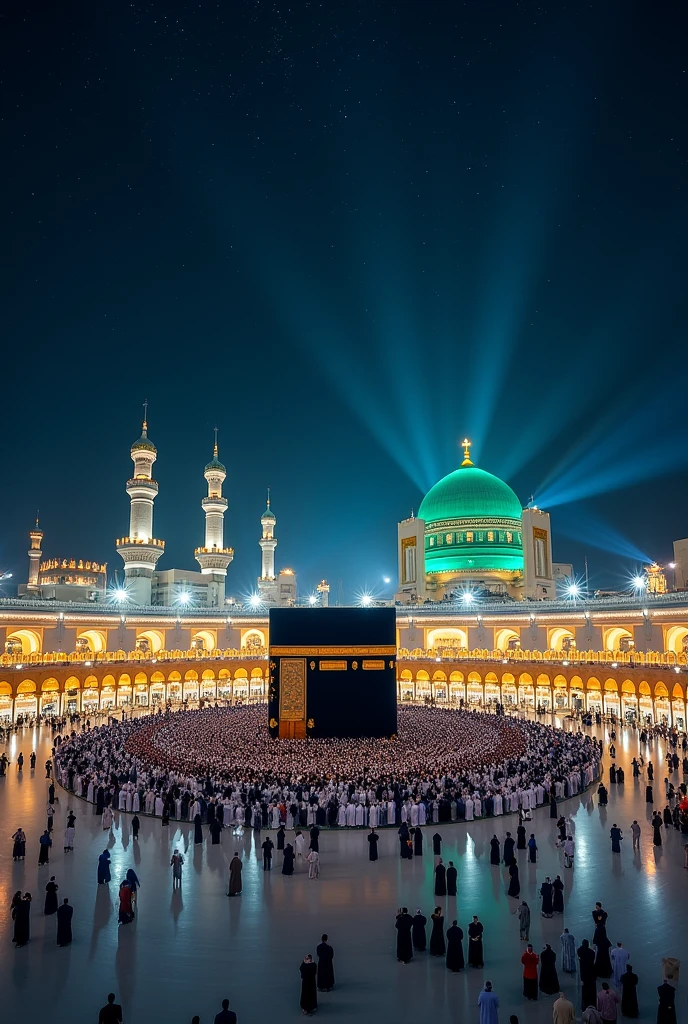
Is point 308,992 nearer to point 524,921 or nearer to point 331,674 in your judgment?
point 524,921

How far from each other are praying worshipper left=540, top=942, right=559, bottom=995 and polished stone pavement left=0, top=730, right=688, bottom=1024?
264 mm

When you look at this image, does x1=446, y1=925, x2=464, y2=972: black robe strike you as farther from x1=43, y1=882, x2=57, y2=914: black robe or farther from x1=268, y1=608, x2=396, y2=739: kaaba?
x1=268, y1=608, x2=396, y2=739: kaaba

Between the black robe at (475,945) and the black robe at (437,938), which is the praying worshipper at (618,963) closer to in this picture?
the black robe at (475,945)

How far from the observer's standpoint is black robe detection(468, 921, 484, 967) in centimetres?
988

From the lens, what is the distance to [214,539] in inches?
2574

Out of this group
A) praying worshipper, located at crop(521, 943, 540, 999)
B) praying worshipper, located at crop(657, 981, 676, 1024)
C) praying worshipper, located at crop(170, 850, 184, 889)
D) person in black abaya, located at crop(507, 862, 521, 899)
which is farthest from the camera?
praying worshipper, located at crop(170, 850, 184, 889)

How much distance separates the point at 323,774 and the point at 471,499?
1767 inches

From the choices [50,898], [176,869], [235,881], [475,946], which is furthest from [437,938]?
[50,898]

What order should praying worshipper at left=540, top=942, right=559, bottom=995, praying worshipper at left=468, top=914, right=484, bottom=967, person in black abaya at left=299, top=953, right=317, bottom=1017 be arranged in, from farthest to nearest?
praying worshipper at left=468, top=914, right=484, bottom=967 < praying worshipper at left=540, top=942, right=559, bottom=995 < person in black abaya at left=299, top=953, right=317, bottom=1017

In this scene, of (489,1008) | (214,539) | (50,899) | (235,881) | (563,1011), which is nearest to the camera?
(563,1011)

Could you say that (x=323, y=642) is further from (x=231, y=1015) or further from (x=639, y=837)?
(x=231, y=1015)

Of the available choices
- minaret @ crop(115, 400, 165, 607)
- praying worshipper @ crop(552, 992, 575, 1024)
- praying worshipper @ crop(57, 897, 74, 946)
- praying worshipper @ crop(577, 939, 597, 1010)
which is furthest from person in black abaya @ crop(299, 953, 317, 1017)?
minaret @ crop(115, 400, 165, 607)

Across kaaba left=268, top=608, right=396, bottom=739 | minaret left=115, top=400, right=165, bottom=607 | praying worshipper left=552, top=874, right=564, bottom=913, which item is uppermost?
minaret left=115, top=400, right=165, bottom=607

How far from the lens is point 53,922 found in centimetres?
1137
